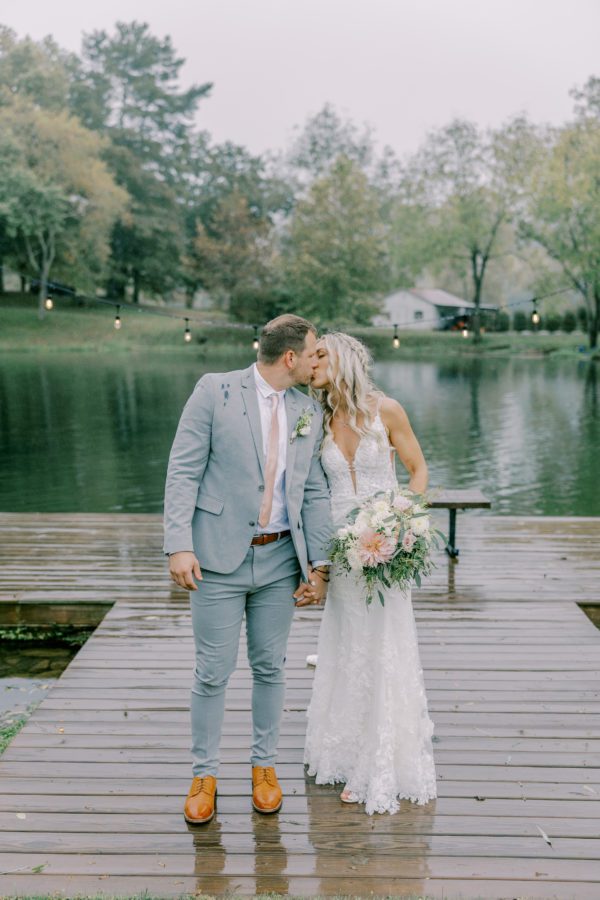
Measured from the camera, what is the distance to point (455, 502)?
6836 mm

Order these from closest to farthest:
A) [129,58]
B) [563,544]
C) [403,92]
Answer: [563,544]
[129,58]
[403,92]

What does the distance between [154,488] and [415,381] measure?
20.1 metres

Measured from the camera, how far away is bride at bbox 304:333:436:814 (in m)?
3.36

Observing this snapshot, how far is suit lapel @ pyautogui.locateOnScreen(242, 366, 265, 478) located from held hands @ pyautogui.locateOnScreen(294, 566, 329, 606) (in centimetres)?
46

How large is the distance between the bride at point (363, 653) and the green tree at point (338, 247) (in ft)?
146

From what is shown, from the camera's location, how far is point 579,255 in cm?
4009

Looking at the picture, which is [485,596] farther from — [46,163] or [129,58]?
[129,58]

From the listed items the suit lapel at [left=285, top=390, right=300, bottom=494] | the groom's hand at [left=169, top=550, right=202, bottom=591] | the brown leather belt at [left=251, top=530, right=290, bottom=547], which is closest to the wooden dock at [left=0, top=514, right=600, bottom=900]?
the groom's hand at [left=169, top=550, right=202, bottom=591]

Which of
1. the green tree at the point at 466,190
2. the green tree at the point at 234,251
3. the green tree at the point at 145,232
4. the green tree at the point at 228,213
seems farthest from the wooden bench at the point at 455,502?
the green tree at the point at 145,232

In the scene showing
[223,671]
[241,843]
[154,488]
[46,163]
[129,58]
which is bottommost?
[154,488]

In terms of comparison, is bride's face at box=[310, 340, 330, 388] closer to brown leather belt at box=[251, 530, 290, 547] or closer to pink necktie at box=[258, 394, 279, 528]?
pink necktie at box=[258, 394, 279, 528]

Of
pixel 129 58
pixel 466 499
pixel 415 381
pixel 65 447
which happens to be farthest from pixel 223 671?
pixel 129 58

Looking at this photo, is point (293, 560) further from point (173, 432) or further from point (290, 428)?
point (173, 432)

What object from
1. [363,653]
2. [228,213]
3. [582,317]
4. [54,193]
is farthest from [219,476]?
[228,213]
